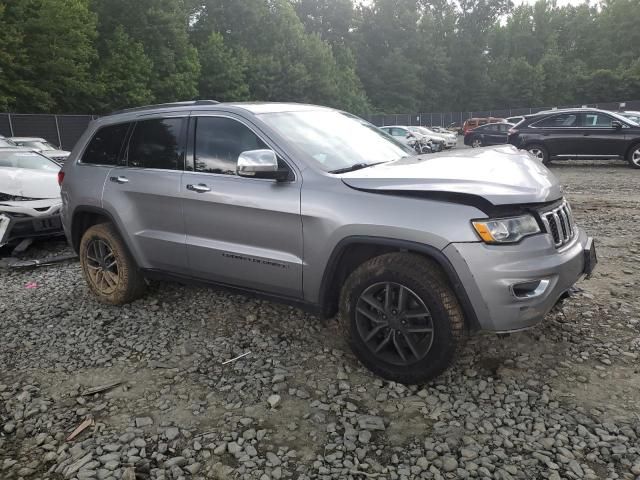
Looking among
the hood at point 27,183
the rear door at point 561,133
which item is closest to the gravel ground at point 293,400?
→ the hood at point 27,183

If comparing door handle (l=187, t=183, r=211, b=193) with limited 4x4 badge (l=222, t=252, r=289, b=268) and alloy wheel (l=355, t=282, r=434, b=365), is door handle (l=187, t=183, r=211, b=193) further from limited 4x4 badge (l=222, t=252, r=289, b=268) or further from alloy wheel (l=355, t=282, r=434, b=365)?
alloy wheel (l=355, t=282, r=434, b=365)

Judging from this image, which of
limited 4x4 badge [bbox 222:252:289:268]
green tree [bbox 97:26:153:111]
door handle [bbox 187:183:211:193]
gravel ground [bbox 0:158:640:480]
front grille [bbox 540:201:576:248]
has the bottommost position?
gravel ground [bbox 0:158:640:480]

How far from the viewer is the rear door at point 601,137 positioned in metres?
12.3

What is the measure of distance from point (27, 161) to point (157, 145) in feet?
14.7

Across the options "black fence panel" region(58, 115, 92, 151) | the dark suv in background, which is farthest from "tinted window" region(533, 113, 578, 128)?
"black fence panel" region(58, 115, 92, 151)

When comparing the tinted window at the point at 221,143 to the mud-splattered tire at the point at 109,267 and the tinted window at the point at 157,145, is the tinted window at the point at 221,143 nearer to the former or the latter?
the tinted window at the point at 157,145

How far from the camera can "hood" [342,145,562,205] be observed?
2701 millimetres

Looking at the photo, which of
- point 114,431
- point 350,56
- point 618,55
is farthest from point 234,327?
point 618,55

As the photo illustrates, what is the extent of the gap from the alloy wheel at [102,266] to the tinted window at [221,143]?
4.53 feet

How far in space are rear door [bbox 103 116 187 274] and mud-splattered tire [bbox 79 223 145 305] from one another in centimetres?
19

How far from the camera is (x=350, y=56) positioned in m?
55.1

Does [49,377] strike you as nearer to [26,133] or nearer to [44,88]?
[26,133]

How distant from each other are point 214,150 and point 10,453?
2.27 meters

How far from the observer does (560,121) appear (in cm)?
1306
